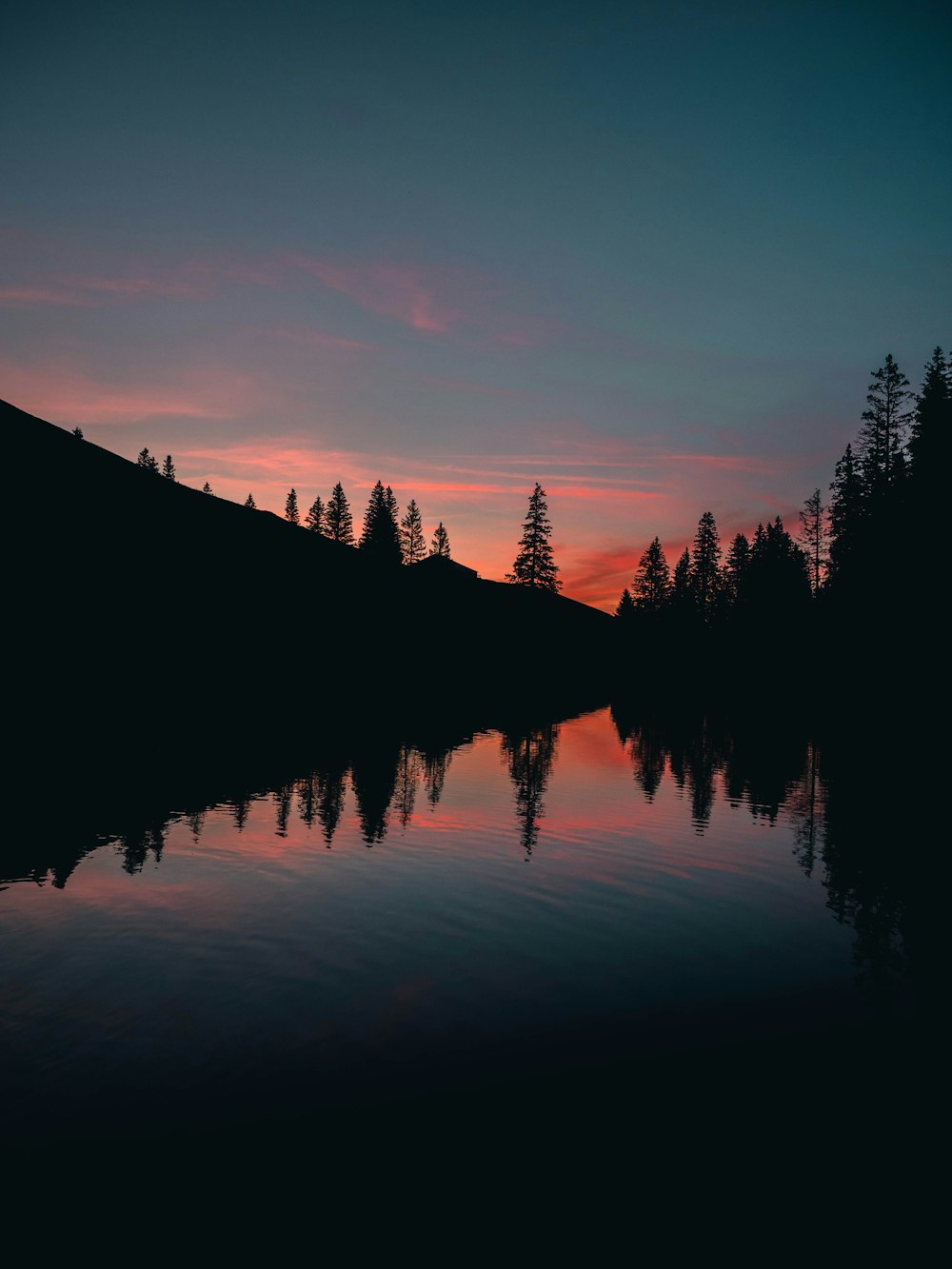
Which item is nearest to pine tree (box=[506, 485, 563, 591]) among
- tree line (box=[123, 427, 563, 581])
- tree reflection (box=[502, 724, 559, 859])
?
tree line (box=[123, 427, 563, 581])

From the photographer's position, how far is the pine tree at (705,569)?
137375mm

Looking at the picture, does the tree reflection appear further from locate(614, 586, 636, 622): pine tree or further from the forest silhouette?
locate(614, 586, 636, 622): pine tree

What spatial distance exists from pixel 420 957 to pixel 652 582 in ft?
461

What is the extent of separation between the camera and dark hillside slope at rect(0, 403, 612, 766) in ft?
144

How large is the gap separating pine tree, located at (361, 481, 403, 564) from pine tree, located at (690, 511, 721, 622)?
6015 centimetres

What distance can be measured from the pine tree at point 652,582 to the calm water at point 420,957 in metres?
127

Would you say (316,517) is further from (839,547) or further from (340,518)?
(839,547)

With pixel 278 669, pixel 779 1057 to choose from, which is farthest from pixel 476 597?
pixel 779 1057

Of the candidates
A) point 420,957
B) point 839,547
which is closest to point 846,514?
point 839,547

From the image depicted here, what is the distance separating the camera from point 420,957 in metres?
10.4

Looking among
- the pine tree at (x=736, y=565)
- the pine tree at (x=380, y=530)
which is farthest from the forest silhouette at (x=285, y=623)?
the pine tree at (x=736, y=565)

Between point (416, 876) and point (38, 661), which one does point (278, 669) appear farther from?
point (416, 876)

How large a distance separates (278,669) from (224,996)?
169 ft

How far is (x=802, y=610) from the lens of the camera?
98688mm
